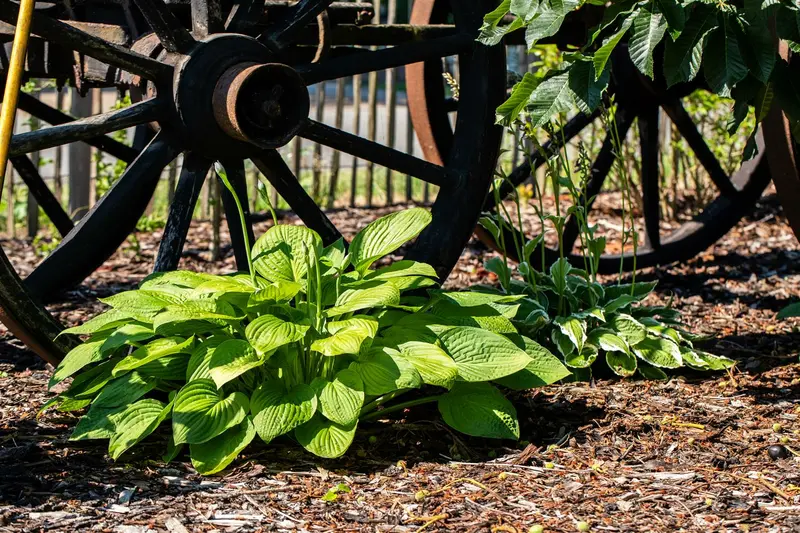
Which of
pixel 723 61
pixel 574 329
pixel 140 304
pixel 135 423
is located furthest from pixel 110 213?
pixel 723 61

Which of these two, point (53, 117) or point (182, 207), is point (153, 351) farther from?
point (53, 117)

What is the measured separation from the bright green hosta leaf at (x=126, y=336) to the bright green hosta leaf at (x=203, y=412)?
24cm

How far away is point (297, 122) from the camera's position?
290 centimetres

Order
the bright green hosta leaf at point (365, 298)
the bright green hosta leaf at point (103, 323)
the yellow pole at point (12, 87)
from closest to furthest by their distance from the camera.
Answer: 1. the yellow pole at point (12, 87)
2. the bright green hosta leaf at point (365, 298)
3. the bright green hosta leaf at point (103, 323)

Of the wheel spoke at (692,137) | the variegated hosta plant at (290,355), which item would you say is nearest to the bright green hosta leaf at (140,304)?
the variegated hosta plant at (290,355)

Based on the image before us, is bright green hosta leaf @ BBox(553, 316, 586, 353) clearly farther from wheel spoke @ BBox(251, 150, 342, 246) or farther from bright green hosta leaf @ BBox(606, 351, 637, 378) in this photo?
wheel spoke @ BBox(251, 150, 342, 246)

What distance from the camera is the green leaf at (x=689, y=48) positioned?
242 cm

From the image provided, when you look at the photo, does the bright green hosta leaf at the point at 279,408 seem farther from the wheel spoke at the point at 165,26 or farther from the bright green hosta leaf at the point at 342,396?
the wheel spoke at the point at 165,26

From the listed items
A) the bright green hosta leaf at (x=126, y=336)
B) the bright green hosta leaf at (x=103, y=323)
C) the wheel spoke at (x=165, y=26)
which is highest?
the wheel spoke at (x=165, y=26)

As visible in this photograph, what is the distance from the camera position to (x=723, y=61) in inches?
95.2

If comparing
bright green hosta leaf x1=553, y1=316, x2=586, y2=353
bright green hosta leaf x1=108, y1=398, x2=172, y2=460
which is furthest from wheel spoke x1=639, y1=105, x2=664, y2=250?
bright green hosta leaf x1=108, y1=398, x2=172, y2=460

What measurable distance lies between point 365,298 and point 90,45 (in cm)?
100

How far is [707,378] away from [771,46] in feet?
4.09

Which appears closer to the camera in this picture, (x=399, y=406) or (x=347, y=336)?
(x=347, y=336)
